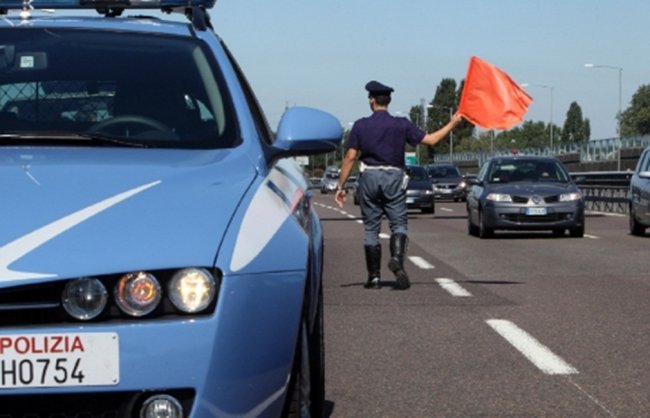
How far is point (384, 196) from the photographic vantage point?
13.3 m

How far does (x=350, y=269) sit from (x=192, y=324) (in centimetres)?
1224

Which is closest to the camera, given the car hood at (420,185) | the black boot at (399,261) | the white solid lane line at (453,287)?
the white solid lane line at (453,287)

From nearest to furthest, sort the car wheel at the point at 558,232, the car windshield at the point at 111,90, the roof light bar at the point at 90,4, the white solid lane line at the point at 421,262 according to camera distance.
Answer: the car windshield at the point at 111,90, the roof light bar at the point at 90,4, the white solid lane line at the point at 421,262, the car wheel at the point at 558,232

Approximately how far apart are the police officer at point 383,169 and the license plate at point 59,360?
30.7 ft

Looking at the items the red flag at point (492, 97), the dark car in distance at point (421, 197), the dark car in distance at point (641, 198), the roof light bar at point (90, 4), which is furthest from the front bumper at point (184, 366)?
the dark car in distance at point (421, 197)

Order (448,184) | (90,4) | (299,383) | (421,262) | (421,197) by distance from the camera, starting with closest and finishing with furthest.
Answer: (299,383) < (90,4) < (421,262) < (421,197) < (448,184)

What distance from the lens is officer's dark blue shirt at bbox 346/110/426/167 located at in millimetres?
13188

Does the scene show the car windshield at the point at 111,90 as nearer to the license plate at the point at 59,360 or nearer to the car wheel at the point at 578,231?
the license plate at the point at 59,360

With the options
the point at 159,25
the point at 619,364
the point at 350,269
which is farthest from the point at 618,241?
the point at 159,25

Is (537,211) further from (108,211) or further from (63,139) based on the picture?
(108,211)

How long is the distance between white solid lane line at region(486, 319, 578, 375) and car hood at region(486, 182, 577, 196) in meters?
14.2

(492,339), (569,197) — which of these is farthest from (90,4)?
(569,197)

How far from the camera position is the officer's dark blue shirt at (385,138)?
43.3 ft

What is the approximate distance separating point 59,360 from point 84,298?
166 millimetres
